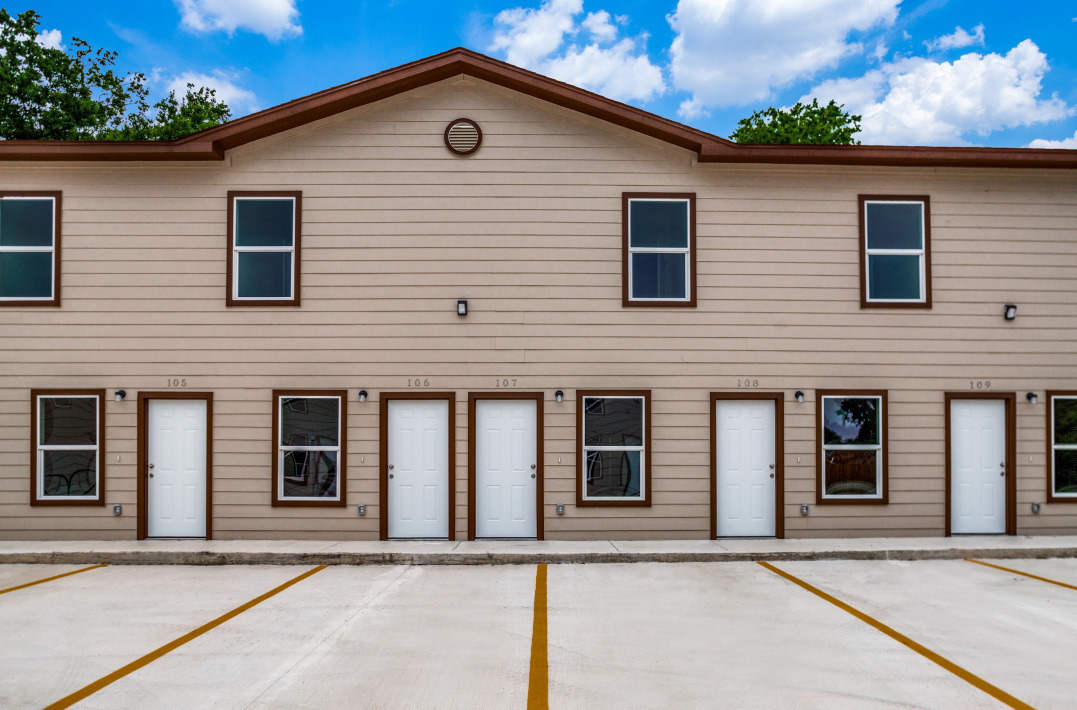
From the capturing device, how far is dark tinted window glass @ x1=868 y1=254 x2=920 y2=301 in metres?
9.85

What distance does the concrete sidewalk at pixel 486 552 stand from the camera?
8.55 metres

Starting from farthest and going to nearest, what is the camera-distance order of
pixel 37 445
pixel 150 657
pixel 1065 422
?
pixel 1065 422 < pixel 37 445 < pixel 150 657

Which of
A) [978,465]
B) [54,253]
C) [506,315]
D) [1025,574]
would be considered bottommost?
[1025,574]

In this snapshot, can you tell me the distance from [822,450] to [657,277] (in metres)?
3.47

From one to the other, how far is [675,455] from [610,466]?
3.10ft

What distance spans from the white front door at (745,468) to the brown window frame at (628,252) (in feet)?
5.31

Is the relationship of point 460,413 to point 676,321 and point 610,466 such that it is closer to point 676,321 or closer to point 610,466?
point 610,466

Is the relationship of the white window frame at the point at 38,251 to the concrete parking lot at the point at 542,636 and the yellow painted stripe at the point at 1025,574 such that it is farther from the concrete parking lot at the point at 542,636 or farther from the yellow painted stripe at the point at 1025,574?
the yellow painted stripe at the point at 1025,574

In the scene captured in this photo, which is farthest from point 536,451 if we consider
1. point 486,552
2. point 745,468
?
point 745,468

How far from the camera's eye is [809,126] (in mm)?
24859

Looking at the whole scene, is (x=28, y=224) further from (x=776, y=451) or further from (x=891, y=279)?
(x=891, y=279)

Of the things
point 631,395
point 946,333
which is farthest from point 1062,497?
point 631,395

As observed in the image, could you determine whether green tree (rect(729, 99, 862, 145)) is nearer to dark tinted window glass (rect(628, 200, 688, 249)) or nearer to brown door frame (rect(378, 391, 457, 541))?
dark tinted window glass (rect(628, 200, 688, 249))

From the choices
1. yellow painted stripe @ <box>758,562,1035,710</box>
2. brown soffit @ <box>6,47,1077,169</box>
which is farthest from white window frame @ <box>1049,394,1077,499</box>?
yellow painted stripe @ <box>758,562,1035,710</box>
